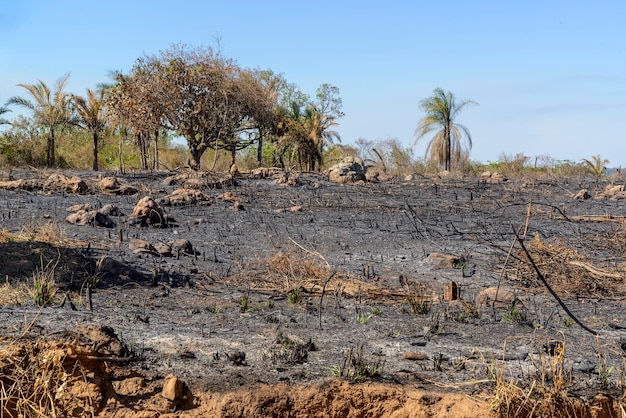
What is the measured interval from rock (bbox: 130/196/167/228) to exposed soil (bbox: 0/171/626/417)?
1.4 inches

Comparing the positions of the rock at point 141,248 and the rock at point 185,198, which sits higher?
the rock at point 185,198

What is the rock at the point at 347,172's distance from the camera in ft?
54.7

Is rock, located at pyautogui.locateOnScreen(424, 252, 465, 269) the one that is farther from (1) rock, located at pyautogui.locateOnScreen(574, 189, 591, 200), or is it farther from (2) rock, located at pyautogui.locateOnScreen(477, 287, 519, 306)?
(1) rock, located at pyautogui.locateOnScreen(574, 189, 591, 200)

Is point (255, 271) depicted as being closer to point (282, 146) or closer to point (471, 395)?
point (471, 395)

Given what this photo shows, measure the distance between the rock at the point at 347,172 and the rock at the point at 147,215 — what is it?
6.33m

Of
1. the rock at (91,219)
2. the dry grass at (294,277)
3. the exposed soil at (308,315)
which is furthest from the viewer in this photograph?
the rock at (91,219)

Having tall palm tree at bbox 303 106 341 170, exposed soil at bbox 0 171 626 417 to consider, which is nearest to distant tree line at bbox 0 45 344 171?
tall palm tree at bbox 303 106 341 170

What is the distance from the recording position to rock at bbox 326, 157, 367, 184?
656 inches

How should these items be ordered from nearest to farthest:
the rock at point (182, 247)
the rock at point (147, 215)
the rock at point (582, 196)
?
1. the rock at point (182, 247)
2. the rock at point (147, 215)
3. the rock at point (582, 196)

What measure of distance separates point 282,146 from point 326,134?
197cm

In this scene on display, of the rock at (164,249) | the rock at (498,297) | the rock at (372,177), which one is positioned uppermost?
the rock at (372,177)

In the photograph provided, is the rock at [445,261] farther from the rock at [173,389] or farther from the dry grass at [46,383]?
the dry grass at [46,383]

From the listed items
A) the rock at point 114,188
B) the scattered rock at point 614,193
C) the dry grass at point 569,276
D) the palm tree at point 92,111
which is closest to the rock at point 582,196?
the scattered rock at point 614,193

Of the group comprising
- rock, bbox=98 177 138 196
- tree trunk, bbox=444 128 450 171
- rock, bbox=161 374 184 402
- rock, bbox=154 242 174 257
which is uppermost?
tree trunk, bbox=444 128 450 171
